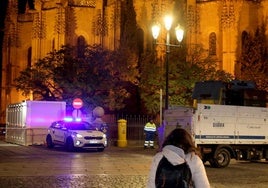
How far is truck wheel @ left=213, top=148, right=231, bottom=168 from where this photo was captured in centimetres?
1880

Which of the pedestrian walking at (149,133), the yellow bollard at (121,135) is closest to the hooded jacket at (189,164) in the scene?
the pedestrian walking at (149,133)

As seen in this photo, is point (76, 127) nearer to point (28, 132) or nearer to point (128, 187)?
point (28, 132)

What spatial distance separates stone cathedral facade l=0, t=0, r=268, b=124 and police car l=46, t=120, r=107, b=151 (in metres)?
19.7

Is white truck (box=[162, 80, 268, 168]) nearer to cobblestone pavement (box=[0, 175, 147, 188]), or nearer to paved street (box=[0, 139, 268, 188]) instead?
paved street (box=[0, 139, 268, 188])

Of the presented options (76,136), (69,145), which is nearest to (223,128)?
(76,136)

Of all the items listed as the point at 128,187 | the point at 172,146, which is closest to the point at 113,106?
the point at 128,187

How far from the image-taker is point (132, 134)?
36.1m

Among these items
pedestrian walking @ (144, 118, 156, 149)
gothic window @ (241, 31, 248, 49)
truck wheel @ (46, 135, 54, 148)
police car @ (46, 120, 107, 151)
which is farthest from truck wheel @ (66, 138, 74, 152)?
gothic window @ (241, 31, 248, 49)

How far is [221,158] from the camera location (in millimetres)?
19062

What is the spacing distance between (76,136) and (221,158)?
820 centimetres

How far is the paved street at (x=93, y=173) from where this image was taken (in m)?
13.3

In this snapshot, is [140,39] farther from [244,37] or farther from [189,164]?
[189,164]

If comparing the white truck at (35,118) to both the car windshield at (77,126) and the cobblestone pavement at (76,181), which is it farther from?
the cobblestone pavement at (76,181)

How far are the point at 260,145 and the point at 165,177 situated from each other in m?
16.7
